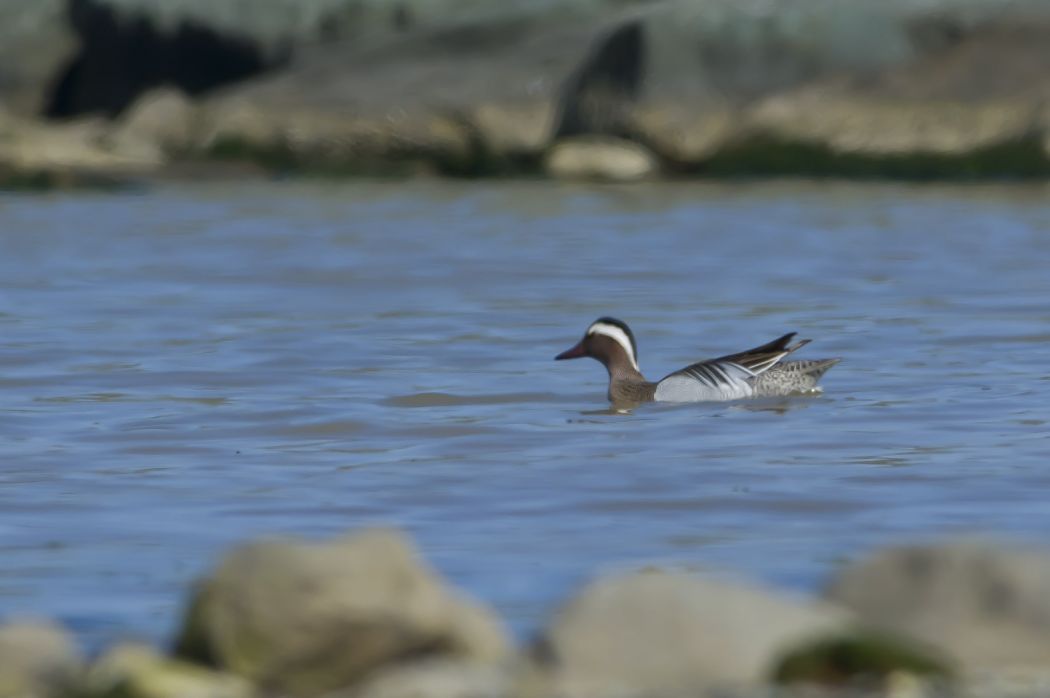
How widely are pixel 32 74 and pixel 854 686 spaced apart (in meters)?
30.2

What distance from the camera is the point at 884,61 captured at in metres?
26.3

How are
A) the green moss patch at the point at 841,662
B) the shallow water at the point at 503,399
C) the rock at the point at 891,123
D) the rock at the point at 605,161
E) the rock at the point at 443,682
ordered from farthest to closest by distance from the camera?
the rock at the point at 605,161 → the rock at the point at 891,123 → the shallow water at the point at 503,399 → the green moss patch at the point at 841,662 → the rock at the point at 443,682

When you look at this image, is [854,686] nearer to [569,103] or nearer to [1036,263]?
[1036,263]

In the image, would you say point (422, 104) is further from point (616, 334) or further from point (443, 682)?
point (443, 682)

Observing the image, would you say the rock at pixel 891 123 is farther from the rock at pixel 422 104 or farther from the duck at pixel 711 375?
the duck at pixel 711 375

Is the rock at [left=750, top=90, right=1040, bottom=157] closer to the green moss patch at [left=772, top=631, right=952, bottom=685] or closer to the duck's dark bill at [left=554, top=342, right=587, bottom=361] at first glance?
the duck's dark bill at [left=554, top=342, right=587, bottom=361]

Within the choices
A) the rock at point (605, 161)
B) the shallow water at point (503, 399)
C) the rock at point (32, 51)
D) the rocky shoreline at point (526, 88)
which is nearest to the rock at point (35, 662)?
the shallow water at point (503, 399)

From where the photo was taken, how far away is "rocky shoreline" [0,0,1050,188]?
25953 mm

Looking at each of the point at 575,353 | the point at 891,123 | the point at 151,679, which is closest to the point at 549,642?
the point at 151,679

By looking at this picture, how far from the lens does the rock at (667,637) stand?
4965 mm

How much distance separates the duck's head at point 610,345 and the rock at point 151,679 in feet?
20.0

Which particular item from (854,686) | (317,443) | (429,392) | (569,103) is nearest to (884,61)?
(569,103)

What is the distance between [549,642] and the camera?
16.7ft

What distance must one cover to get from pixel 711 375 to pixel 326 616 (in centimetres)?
574
